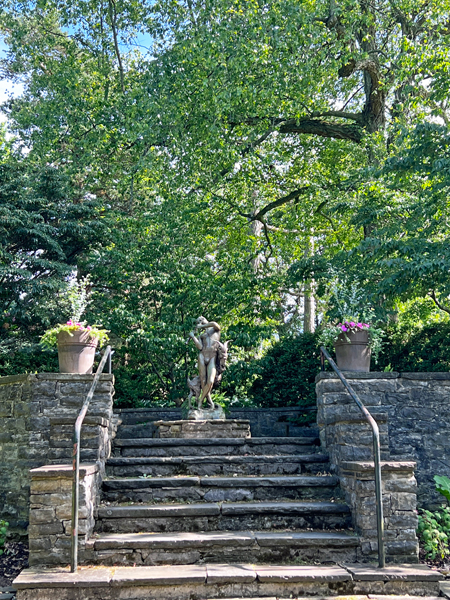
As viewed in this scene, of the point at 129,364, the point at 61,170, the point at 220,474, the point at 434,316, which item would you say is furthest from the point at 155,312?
the point at 434,316

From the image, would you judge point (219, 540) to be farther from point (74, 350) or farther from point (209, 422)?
point (74, 350)

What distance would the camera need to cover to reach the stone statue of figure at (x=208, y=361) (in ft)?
24.0

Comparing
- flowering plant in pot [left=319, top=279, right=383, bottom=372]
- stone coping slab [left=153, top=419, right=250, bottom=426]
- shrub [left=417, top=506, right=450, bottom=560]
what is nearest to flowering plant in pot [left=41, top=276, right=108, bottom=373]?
stone coping slab [left=153, top=419, right=250, bottom=426]

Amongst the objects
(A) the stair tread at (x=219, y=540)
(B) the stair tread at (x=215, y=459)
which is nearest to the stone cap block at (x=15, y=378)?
(B) the stair tread at (x=215, y=459)

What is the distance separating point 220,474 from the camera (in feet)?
18.9

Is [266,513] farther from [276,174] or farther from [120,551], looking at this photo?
[276,174]

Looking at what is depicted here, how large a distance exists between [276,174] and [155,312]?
17.4ft

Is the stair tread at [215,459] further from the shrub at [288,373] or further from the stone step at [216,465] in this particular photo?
the shrub at [288,373]

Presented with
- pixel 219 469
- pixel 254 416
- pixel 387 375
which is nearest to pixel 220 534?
pixel 219 469

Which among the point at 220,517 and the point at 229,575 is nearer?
the point at 229,575

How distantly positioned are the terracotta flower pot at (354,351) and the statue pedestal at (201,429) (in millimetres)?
1495

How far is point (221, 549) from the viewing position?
15.0 ft

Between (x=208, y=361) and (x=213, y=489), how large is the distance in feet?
7.37

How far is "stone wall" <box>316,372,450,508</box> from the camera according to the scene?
19.9ft
